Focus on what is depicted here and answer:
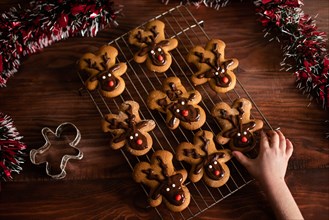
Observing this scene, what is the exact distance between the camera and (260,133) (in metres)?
1.24

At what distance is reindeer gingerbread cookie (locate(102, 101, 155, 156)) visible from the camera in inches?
47.2

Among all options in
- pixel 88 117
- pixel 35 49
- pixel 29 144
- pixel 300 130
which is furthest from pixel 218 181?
pixel 35 49

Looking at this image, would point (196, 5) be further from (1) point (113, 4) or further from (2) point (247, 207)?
(2) point (247, 207)

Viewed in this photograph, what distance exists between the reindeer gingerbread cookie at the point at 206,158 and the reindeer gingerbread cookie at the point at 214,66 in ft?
0.47

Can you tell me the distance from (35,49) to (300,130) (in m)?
0.80

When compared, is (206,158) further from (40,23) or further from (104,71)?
(40,23)

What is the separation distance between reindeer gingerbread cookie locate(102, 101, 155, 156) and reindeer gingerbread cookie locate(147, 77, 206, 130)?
1.9 inches

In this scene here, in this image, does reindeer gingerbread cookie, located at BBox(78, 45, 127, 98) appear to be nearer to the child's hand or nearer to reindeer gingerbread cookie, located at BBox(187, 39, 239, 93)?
reindeer gingerbread cookie, located at BBox(187, 39, 239, 93)

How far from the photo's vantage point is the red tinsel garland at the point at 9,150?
1.19 m

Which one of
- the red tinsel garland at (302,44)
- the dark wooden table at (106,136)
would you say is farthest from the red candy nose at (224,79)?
the red tinsel garland at (302,44)

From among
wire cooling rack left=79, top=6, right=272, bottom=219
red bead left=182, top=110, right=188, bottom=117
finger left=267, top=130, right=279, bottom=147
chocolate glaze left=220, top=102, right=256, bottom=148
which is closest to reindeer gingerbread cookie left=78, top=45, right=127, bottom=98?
wire cooling rack left=79, top=6, right=272, bottom=219

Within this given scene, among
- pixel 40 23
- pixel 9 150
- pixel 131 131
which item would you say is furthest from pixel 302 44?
pixel 9 150

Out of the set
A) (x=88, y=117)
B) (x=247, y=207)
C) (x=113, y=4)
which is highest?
(x=113, y=4)

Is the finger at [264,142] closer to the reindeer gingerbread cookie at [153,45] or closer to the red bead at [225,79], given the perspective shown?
the red bead at [225,79]
